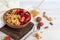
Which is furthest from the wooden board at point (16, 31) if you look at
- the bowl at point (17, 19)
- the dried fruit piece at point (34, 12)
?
the dried fruit piece at point (34, 12)

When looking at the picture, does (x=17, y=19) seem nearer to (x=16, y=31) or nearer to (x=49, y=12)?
(x=16, y=31)

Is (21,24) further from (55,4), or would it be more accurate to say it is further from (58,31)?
(55,4)

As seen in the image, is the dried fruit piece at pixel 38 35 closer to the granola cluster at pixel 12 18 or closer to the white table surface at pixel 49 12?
the white table surface at pixel 49 12

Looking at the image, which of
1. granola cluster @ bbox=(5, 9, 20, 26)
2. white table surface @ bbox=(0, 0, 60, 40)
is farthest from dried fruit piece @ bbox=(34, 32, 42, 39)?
granola cluster @ bbox=(5, 9, 20, 26)

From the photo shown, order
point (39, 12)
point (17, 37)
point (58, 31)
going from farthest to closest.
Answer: point (39, 12) → point (58, 31) → point (17, 37)

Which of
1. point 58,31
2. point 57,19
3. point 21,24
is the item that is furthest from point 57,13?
point 21,24

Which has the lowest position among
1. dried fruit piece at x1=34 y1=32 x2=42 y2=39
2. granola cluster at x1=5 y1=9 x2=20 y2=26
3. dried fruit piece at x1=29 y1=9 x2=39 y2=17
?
dried fruit piece at x1=34 y1=32 x2=42 y2=39

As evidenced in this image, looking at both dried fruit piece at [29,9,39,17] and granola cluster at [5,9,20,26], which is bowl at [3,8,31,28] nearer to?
granola cluster at [5,9,20,26]

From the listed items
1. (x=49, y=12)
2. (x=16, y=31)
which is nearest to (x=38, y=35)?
(x=16, y=31)
